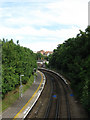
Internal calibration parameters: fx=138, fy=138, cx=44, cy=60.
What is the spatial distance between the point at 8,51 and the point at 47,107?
40.1ft

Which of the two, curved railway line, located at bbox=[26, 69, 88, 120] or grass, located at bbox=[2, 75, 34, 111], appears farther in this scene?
grass, located at bbox=[2, 75, 34, 111]

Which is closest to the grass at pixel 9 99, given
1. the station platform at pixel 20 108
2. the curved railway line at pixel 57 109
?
the station platform at pixel 20 108

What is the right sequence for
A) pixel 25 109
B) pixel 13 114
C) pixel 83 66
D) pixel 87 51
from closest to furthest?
pixel 13 114
pixel 25 109
pixel 83 66
pixel 87 51

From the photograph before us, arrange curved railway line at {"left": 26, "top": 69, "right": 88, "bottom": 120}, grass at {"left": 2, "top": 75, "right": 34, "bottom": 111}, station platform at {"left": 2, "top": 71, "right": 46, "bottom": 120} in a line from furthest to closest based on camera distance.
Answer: grass at {"left": 2, "top": 75, "right": 34, "bottom": 111} → curved railway line at {"left": 26, "top": 69, "right": 88, "bottom": 120} → station platform at {"left": 2, "top": 71, "right": 46, "bottom": 120}

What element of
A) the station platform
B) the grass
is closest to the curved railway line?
the station platform

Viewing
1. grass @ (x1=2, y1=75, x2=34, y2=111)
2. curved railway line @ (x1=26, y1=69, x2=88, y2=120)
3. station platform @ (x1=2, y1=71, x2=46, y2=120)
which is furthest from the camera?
grass @ (x1=2, y1=75, x2=34, y2=111)

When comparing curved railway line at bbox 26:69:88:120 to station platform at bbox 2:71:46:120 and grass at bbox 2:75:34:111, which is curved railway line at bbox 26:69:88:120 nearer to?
station platform at bbox 2:71:46:120

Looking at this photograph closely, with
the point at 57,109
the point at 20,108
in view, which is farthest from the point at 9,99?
the point at 57,109

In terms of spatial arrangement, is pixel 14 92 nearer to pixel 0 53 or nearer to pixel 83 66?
pixel 0 53

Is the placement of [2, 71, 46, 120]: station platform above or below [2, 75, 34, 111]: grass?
below

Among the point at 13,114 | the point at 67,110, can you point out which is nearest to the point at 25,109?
the point at 13,114

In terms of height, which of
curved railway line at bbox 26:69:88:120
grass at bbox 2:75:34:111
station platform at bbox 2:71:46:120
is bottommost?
curved railway line at bbox 26:69:88:120

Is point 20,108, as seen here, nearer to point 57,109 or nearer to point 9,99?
point 9,99

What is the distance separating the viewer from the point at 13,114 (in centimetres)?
2084
